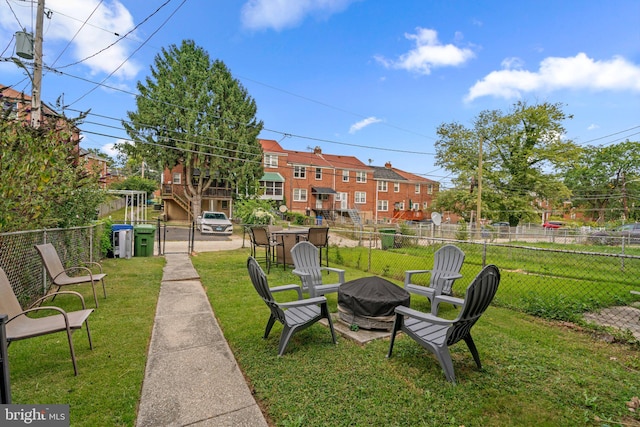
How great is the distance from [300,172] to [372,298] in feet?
103

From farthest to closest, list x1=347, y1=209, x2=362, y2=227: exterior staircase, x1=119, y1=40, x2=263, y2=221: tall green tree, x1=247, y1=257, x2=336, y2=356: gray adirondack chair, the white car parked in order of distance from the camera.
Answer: x1=347, y1=209, x2=362, y2=227: exterior staircase, x1=119, y1=40, x2=263, y2=221: tall green tree, the white car parked, x1=247, y1=257, x2=336, y2=356: gray adirondack chair

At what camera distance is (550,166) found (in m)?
26.9

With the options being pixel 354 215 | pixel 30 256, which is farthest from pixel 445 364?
pixel 354 215

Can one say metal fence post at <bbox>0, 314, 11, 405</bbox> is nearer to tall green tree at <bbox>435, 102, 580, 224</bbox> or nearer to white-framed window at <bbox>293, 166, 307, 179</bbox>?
tall green tree at <bbox>435, 102, 580, 224</bbox>

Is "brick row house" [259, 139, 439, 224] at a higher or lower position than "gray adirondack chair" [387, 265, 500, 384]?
higher

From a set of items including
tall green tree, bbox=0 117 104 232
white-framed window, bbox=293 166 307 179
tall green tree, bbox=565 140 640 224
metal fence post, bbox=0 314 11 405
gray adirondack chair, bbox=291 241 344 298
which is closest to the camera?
metal fence post, bbox=0 314 11 405

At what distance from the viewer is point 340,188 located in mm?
36875

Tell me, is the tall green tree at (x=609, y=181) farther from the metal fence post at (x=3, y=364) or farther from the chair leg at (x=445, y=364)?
the metal fence post at (x=3, y=364)

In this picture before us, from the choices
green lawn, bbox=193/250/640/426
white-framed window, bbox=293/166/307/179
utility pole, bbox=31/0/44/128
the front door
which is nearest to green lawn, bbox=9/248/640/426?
green lawn, bbox=193/250/640/426

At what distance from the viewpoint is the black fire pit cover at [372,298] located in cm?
399

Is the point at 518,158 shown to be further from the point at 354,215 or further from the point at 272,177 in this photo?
the point at 272,177

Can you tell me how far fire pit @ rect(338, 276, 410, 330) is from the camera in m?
4.00

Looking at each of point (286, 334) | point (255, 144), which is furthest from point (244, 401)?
point (255, 144)

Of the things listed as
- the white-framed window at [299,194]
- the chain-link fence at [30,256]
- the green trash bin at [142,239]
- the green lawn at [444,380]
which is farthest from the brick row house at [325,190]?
the green lawn at [444,380]
